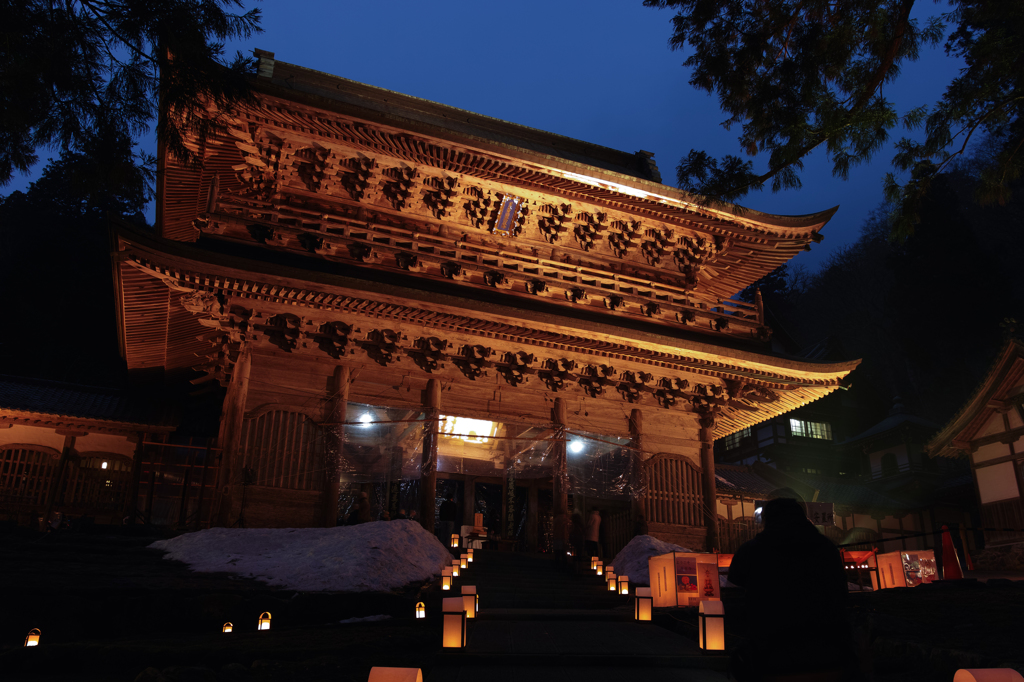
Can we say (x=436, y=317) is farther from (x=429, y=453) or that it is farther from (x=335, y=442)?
(x=335, y=442)

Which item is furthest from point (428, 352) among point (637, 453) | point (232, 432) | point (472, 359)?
point (637, 453)

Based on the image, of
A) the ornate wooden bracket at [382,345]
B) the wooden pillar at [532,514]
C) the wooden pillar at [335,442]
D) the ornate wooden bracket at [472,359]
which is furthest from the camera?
the wooden pillar at [532,514]

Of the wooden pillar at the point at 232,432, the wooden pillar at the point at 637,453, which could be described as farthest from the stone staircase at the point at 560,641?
the wooden pillar at the point at 232,432

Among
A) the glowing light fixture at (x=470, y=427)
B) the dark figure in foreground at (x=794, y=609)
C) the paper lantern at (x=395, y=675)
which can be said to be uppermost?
the glowing light fixture at (x=470, y=427)

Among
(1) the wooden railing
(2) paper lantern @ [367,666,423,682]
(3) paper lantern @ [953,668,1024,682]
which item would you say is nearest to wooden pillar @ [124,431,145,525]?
(1) the wooden railing

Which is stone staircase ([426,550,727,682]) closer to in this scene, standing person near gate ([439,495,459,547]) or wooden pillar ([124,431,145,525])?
standing person near gate ([439,495,459,547])

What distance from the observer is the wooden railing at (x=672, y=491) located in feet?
47.9

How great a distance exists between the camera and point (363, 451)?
1241 centimetres

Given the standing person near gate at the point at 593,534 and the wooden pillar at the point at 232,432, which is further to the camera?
the standing person near gate at the point at 593,534

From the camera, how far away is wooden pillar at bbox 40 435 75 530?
14234 millimetres

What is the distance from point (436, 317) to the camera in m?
12.2

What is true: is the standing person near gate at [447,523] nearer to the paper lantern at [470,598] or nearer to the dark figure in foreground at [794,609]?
the paper lantern at [470,598]

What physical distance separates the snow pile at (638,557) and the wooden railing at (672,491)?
1869 mm

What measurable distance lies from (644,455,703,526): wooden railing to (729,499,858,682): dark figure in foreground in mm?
11189
